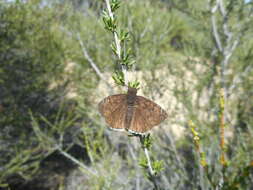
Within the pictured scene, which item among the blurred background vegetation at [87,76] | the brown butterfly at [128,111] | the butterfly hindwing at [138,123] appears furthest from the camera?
the blurred background vegetation at [87,76]

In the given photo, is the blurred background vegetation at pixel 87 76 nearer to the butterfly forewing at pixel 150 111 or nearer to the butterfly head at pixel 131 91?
the butterfly forewing at pixel 150 111

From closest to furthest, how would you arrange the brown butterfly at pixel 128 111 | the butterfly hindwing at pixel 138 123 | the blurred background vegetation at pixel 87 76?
the butterfly hindwing at pixel 138 123 → the brown butterfly at pixel 128 111 → the blurred background vegetation at pixel 87 76

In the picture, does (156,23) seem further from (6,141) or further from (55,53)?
(6,141)

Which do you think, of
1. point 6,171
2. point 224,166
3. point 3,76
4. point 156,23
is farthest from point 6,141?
point 224,166

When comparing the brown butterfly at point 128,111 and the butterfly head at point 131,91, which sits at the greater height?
the butterfly head at point 131,91

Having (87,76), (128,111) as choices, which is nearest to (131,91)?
(128,111)

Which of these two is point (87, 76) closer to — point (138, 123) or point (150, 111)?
point (150, 111)

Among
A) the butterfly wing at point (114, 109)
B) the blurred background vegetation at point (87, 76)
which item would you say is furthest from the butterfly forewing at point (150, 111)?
the blurred background vegetation at point (87, 76)

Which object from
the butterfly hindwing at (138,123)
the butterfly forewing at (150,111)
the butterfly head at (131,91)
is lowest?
the butterfly hindwing at (138,123)
